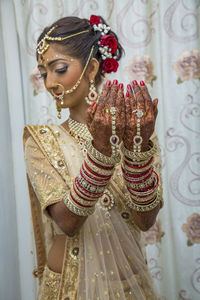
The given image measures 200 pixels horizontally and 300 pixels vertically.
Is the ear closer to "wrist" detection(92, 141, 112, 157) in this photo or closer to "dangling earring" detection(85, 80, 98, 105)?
"dangling earring" detection(85, 80, 98, 105)

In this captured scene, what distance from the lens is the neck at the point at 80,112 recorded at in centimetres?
115

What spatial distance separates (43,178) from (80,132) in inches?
9.0

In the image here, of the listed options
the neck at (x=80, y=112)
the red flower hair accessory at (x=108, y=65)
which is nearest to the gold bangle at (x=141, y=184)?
the neck at (x=80, y=112)

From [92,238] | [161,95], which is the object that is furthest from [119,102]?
[161,95]

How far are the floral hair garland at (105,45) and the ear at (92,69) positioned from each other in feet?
0.16

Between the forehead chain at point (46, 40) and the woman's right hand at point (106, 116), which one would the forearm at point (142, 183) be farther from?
the forehead chain at point (46, 40)

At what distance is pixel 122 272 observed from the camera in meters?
0.99

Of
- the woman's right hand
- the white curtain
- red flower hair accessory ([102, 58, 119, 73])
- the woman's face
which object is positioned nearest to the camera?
the woman's right hand

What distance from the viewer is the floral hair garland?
3.82 ft

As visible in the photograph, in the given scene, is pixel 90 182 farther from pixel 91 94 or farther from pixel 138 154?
pixel 91 94

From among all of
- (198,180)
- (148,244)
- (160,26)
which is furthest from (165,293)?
(160,26)

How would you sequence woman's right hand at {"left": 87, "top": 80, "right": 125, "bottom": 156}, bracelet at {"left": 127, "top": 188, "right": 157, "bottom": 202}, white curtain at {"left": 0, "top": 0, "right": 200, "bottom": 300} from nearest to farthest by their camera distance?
woman's right hand at {"left": 87, "top": 80, "right": 125, "bottom": 156} < bracelet at {"left": 127, "top": 188, "right": 157, "bottom": 202} < white curtain at {"left": 0, "top": 0, "right": 200, "bottom": 300}

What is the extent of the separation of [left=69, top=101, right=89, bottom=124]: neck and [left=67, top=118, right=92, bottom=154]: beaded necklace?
0.05 ft

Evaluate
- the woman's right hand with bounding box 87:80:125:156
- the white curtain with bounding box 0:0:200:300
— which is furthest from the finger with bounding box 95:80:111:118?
the white curtain with bounding box 0:0:200:300
